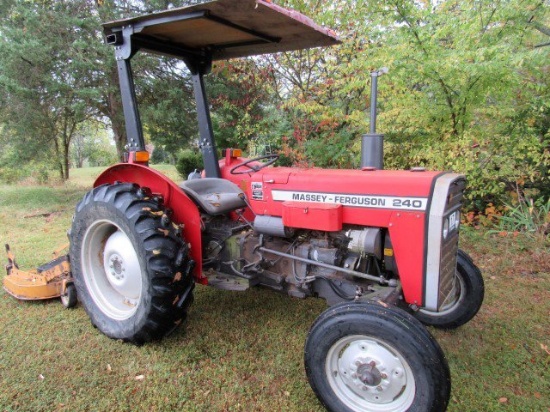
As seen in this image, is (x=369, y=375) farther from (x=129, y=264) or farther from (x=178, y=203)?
(x=129, y=264)

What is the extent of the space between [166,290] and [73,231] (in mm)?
997

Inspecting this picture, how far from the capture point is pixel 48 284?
10.2 feet

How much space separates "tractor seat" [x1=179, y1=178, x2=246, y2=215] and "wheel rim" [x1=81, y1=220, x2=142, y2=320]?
55cm

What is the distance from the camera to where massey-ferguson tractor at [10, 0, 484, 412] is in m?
1.89

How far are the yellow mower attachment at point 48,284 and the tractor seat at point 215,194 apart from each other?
1310 mm

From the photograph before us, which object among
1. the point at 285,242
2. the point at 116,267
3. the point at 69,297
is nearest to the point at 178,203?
the point at 116,267

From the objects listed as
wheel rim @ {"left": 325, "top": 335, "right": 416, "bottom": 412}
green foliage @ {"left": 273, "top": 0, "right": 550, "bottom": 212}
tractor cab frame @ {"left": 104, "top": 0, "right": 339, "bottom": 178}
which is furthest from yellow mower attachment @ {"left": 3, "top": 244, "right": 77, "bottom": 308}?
green foliage @ {"left": 273, "top": 0, "right": 550, "bottom": 212}

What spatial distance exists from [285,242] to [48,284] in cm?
203

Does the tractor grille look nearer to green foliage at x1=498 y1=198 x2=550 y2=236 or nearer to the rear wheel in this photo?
the rear wheel

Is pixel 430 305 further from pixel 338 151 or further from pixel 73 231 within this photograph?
pixel 338 151

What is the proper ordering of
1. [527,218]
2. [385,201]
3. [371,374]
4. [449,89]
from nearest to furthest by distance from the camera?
[371,374], [385,201], [449,89], [527,218]

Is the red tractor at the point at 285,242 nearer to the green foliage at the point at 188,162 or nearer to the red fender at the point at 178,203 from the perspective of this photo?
the red fender at the point at 178,203

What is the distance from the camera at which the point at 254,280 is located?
2621 mm

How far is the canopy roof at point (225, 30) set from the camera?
2058 mm
